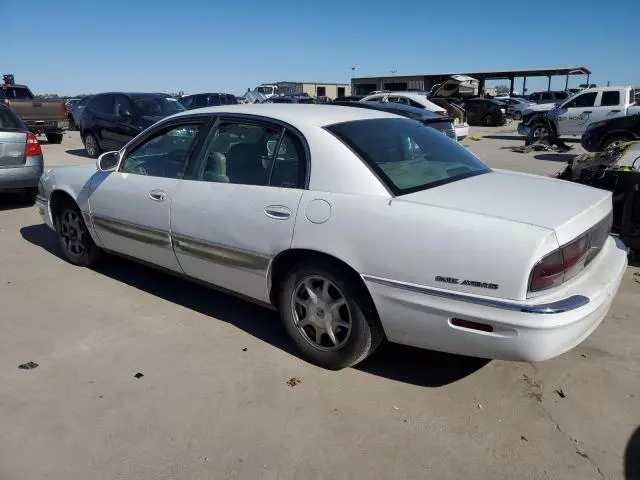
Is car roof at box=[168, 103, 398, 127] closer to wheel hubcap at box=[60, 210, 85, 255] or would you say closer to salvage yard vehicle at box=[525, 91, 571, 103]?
wheel hubcap at box=[60, 210, 85, 255]

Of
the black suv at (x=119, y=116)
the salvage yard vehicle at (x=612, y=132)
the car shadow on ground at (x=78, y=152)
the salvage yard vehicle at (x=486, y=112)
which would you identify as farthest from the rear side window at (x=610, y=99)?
the car shadow on ground at (x=78, y=152)

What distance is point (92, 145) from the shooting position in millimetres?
13438

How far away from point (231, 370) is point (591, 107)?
16.0 m

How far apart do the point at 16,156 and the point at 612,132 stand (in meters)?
11.7

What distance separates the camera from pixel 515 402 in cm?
289

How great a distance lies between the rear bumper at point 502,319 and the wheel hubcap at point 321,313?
30 centimetres

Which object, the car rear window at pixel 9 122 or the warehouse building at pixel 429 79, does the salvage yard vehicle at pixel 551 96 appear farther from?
the car rear window at pixel 9 122

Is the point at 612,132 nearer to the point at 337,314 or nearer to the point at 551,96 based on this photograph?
the point at 337,314

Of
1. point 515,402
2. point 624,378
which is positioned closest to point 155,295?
point 515,402

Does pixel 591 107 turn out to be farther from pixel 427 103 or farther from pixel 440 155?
pixel 440 155

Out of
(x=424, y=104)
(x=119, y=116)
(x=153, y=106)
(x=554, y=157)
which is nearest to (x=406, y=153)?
(x=153, y=106)

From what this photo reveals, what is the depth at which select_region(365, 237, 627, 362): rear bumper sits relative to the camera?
2.45 meters

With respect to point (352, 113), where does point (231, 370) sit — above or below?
below

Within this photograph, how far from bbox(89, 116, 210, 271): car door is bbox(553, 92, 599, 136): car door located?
15.0m
